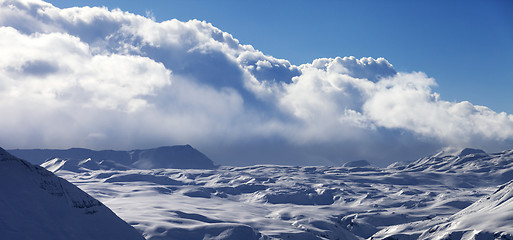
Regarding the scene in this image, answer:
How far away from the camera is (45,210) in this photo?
108 metres

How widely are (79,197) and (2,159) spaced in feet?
66.3

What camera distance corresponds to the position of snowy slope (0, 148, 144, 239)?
322ft

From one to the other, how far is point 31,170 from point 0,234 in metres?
29.7

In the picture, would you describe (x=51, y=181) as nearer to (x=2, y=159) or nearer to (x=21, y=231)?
(x=2, y=159)

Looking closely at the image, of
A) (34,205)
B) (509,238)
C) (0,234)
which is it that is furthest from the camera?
(509,238)

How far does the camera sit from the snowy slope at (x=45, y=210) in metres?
98.1

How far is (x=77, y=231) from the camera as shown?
4355 inches

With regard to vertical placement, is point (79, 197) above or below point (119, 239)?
above

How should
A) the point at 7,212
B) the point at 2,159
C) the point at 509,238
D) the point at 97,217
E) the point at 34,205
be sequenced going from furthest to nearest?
the point at 509,238 < the point at 97,217 < the point at 2,159 < the point at 34,205 < the point at 7,212

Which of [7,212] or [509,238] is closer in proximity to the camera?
[7,212]

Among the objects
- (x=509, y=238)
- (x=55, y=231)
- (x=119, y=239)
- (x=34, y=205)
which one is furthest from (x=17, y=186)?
(x=509, y=238)

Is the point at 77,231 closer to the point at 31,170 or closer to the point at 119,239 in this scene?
the point at 119,239

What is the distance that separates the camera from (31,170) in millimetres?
117500

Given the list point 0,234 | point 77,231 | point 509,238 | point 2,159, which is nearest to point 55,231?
point 77,231
